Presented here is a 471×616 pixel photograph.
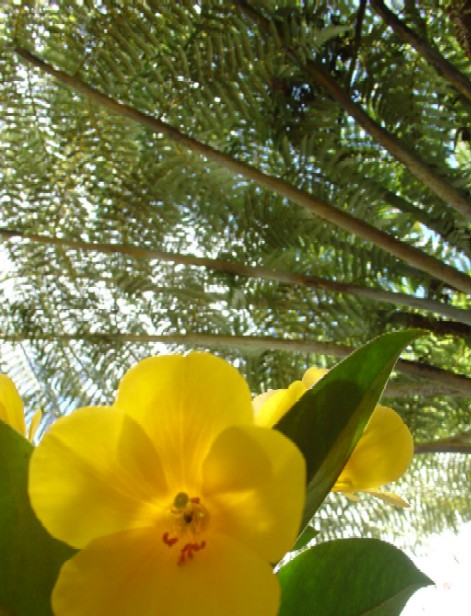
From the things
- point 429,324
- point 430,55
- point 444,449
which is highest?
point 430,55

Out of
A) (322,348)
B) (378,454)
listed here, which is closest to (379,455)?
(378,454)

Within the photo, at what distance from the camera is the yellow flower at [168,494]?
186mm

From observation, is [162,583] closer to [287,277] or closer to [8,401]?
[8,401]

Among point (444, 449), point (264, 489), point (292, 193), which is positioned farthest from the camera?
point (444, 449)

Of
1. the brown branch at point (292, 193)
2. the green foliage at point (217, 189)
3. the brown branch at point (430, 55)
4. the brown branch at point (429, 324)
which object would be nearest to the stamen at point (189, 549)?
the brown branch at point (292, 193)

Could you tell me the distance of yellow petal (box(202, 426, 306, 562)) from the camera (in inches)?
7.2

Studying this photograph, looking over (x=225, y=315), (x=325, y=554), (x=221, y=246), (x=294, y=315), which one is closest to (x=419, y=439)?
(x=294, y=315)

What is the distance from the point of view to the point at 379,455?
0.89ft

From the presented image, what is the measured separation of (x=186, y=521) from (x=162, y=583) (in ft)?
0.07

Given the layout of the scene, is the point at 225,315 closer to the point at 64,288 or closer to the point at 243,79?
the point at 64,288

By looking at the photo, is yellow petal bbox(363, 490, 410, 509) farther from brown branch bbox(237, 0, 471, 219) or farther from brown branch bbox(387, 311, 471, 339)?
brown branch bbox(387, 311, 471, 339)

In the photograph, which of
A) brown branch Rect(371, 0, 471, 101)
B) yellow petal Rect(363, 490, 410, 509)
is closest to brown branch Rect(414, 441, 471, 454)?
brown branch Rect(371, 0, 471, 101)

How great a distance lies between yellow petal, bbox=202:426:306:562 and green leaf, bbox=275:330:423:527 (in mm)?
34

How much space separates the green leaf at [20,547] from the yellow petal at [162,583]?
0.03m
